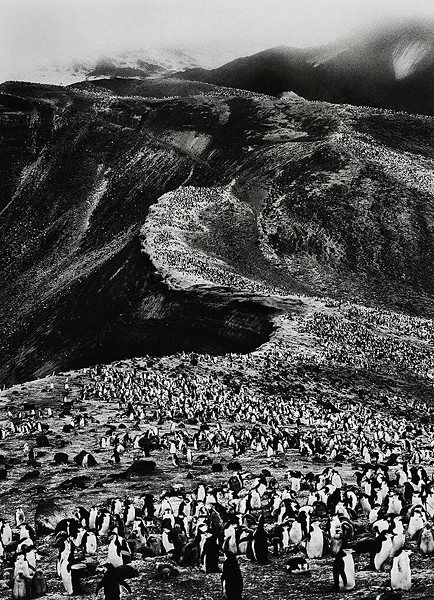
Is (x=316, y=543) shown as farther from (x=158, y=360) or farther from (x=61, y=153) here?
(x=61, y=153)

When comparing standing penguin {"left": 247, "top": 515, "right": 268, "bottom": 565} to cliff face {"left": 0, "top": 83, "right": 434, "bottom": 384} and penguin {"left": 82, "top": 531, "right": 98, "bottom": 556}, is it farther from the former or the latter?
cliff face {"left": 0, "top": 83, "right": 434, "bottom": 384}

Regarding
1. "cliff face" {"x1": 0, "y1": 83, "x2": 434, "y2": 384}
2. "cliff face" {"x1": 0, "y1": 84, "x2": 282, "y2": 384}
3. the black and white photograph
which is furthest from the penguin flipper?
"cliff face" {"x1": 0, "y1": 84, "x2": 282, "y2": 384}

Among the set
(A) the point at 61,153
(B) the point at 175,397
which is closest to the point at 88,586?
(B) the point at 175,397

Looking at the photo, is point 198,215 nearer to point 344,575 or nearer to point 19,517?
point 19,517

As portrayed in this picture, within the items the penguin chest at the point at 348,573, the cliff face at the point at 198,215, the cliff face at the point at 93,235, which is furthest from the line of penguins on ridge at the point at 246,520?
the cliff face at the point at 93,235

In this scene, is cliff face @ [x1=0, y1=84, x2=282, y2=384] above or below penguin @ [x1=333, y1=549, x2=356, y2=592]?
above

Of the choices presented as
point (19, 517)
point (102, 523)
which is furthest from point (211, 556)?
point (19, 517)

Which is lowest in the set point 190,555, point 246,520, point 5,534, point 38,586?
point 38,586
